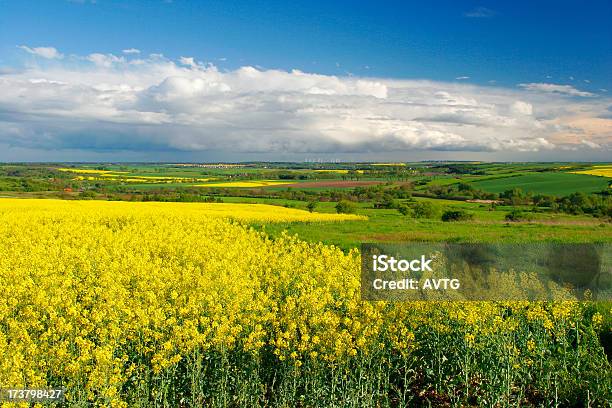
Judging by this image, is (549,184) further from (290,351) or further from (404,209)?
(290,351)

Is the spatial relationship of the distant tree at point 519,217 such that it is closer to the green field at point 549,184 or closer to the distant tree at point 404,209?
the distant tree at point 404,209

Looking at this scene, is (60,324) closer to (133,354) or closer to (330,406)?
Answer: (133,354)

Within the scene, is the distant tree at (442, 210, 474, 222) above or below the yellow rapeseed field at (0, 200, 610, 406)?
below

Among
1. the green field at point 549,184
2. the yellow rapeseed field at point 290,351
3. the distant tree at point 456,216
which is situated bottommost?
the distant tree at point 456,216

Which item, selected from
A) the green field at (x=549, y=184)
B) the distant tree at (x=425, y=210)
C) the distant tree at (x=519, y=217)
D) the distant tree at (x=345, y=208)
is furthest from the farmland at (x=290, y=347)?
the green field at (x=549, y=184)

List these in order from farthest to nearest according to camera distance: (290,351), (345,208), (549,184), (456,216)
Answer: (549,184), (345,208), (456,216), (290,351)

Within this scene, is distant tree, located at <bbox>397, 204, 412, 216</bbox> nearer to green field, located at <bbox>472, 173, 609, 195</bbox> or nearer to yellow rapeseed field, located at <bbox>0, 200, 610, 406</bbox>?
green field, located at <bbox>472, 173, 609, 195</bbox>

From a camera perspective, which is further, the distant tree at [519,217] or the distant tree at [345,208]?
the distant tree at [345,208]

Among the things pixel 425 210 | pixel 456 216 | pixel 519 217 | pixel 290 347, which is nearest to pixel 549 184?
pixel 519 217

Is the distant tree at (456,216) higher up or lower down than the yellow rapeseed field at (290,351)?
lower down

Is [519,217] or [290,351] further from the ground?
[290,351]

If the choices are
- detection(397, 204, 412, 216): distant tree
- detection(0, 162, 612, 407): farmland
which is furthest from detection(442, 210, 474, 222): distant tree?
detection(0, 162, 612, 407): farmland

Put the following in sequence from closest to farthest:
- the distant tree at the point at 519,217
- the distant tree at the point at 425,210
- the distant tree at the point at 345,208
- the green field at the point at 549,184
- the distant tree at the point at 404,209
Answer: the distant tree at the point at 519,217 → the distant tree at the point at 345,208 → the distant tree at the point at 425,210 → the distant tree at the point at 404,209 → the green field at the point at 549,184

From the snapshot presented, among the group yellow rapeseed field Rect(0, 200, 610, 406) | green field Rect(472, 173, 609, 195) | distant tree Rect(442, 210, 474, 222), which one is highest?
green field Rect(472, 173, 609, 195)
